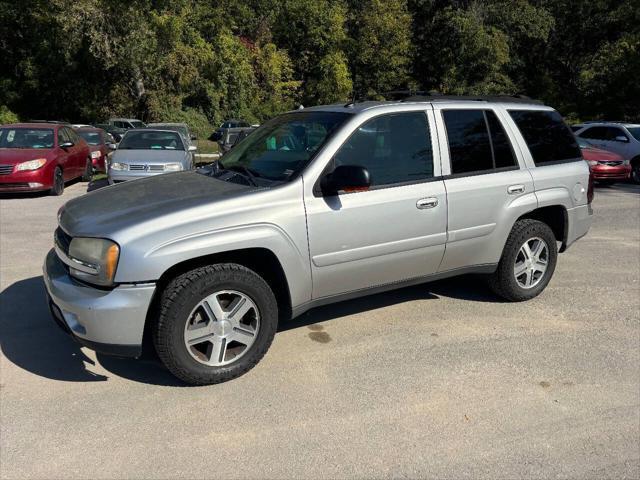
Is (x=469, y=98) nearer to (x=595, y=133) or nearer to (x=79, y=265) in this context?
(x=79, y=265)

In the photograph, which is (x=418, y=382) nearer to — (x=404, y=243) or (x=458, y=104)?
(x=404, y=243)

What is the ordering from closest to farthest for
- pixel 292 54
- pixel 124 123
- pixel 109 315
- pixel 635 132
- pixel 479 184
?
pixel 109 315 → pixel 479 184 → pixel 635 132 → pixel 124 123 → pixel 292 54

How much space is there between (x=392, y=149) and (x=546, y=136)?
182 cm

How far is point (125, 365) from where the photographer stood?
405cm

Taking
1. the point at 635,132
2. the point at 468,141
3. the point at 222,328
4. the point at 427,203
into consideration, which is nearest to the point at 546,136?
the point at 468,141

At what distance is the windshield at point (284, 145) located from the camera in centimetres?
412

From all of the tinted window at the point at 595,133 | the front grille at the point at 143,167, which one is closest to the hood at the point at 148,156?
the front grille at the point at 143,167

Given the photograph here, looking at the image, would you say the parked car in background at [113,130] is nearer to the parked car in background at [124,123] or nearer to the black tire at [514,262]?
the parked car in background at [124,123]

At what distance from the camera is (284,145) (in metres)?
4.44

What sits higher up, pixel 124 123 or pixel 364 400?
pixel 124 123

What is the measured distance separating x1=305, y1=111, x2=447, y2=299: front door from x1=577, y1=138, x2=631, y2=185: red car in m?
10.5

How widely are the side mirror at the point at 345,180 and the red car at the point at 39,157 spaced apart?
915 cm

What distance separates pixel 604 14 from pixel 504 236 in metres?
38.5

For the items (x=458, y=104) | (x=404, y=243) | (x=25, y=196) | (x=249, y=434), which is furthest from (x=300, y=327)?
(x=25, y=196)
